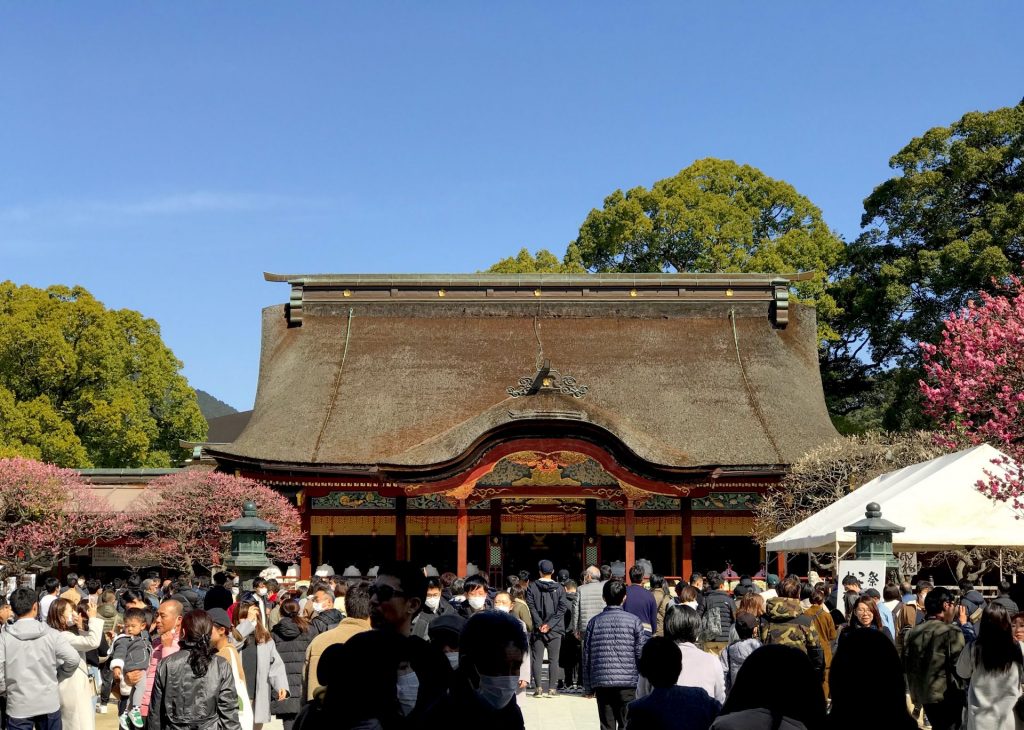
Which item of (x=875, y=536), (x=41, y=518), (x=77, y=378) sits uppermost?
(x=77, y=378)

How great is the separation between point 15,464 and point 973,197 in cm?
2748

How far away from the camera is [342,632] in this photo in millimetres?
7801

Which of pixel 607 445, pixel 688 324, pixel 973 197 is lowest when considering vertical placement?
pixel 607 445

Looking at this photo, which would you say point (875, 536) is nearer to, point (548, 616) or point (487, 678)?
point (548, 616)

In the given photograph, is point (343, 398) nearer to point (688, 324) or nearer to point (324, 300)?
point (324, 300)

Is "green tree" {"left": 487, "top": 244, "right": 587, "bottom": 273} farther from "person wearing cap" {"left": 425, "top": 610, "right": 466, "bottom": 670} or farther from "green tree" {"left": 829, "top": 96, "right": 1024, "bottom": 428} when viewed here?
"person wearing cap" {"left": 425, "top": 610, "right": 466, "bottom": 670}

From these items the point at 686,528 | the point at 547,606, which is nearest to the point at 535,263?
the point at 686,528

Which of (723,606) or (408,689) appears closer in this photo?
(408,689)

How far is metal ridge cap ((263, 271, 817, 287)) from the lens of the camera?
1483 inches

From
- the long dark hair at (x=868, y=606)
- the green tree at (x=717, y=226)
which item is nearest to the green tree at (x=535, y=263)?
the green tree at (x=717, y=226)

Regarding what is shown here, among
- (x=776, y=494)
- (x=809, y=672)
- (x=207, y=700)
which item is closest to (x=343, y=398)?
(x=776, y=494)

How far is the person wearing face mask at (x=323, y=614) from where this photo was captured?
11.1m

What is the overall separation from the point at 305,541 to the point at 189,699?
24.7 metres

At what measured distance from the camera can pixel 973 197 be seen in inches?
1570
